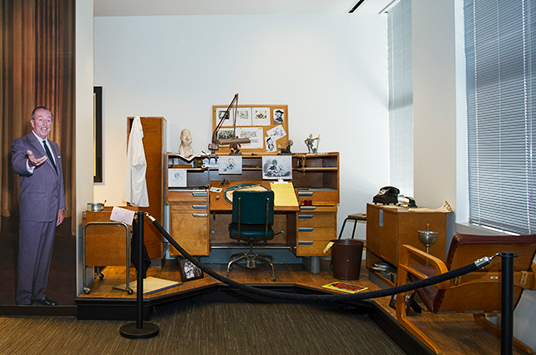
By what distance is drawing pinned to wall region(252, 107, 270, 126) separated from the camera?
5172 millimetres

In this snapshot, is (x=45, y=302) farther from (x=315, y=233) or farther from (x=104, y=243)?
(x=315, y=233)

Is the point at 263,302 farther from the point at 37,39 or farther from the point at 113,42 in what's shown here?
the point at 113,42

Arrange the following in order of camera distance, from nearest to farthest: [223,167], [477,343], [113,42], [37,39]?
[477,343] → [37,39] → [223,167] → [113,42]

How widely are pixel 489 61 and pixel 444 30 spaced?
2.32 feet

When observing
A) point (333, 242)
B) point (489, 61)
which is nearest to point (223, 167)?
point (333, 242)

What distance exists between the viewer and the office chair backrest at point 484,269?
228 centimetres

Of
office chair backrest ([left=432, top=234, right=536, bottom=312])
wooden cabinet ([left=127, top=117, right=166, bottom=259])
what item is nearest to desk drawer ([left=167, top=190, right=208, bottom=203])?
wooden cabinet ([left=127, top=117, right=166, bottom=259])

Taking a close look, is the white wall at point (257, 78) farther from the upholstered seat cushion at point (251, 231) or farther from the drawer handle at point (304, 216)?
the upholstered seat cushion at point (251, 231)

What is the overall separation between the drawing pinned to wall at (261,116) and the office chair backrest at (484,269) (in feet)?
10.9

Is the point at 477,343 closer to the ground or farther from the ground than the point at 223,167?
closer to the ground

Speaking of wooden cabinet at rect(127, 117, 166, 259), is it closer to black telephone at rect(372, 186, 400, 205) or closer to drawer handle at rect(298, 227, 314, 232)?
drawer handle at rect(298, 227, 314, 232)

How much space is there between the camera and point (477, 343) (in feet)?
8.48

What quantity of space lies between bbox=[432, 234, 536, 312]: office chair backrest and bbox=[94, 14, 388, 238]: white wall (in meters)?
2.90

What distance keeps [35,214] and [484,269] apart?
368 centimetres
